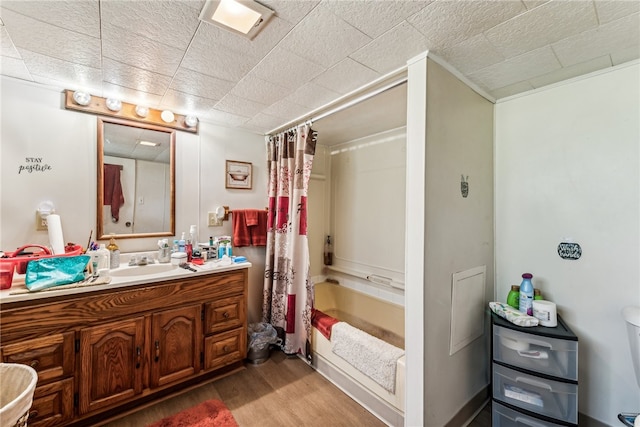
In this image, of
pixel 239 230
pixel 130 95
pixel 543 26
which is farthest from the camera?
pixel 239 230

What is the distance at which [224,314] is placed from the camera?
2.08 metres

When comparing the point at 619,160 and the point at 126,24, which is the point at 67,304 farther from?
the point at 619,160

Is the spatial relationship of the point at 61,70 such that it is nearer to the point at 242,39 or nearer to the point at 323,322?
the point at 242,39

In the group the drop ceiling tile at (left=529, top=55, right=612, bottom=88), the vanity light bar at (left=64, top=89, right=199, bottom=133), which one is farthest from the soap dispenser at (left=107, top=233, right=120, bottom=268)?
the drop ceiling tile at (left=529, top=55, right=612, bottom=88)

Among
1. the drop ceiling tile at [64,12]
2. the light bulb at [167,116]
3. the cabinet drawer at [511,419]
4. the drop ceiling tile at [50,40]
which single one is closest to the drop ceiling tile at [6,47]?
the drop ceiling tile at [50,40]

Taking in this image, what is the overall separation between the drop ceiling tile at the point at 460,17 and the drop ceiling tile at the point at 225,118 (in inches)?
66.5

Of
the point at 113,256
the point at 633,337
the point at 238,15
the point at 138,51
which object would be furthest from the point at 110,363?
the point at 633,337

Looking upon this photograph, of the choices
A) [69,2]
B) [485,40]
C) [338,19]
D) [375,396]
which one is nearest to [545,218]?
[485,40]

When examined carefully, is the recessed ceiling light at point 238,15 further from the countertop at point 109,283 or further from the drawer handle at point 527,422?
the drawer handle at point 527,422

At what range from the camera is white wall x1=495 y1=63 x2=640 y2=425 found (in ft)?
4.84

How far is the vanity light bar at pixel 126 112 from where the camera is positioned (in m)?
1.86

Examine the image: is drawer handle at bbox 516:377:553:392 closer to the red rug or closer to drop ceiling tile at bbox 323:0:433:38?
the red rug

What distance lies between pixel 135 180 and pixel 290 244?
4.65ft

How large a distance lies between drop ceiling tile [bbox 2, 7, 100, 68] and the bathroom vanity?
1330 mm
